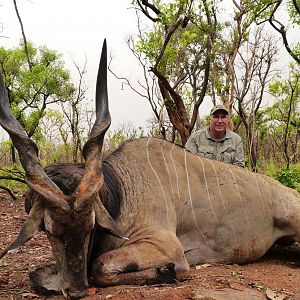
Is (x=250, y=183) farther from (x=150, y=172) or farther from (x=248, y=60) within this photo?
(x=248, y=60)

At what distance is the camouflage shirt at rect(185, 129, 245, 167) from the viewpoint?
5469mm

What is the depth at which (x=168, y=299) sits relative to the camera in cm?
246

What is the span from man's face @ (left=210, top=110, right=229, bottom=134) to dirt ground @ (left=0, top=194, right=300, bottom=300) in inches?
63.3

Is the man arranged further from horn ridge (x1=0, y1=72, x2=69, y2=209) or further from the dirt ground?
horn ridge (x1=0, y1=72, x2=69, y2=209)

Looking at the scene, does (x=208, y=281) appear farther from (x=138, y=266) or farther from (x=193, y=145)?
(x=193, y=145)

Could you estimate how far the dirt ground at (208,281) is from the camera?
8.49 ft

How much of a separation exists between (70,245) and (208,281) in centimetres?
82

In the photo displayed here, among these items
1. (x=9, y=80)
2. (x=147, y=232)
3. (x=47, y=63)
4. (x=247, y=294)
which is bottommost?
(x=247, y=294)

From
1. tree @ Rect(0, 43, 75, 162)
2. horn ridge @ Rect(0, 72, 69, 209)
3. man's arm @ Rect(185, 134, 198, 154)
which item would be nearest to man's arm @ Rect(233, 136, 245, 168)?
man's arm @ Rect(185, 134, 198, 154)

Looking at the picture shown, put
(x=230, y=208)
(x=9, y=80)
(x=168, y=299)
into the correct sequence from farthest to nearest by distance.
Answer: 1. (x=9, y=80)
2. (x=230, y=208)
3. (x=168, y=299)

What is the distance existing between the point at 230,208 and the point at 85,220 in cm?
151

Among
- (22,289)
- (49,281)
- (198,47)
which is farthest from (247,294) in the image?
(198,47)

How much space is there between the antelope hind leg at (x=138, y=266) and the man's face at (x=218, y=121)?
2562mm

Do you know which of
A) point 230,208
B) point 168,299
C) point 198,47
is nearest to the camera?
point 168,299
